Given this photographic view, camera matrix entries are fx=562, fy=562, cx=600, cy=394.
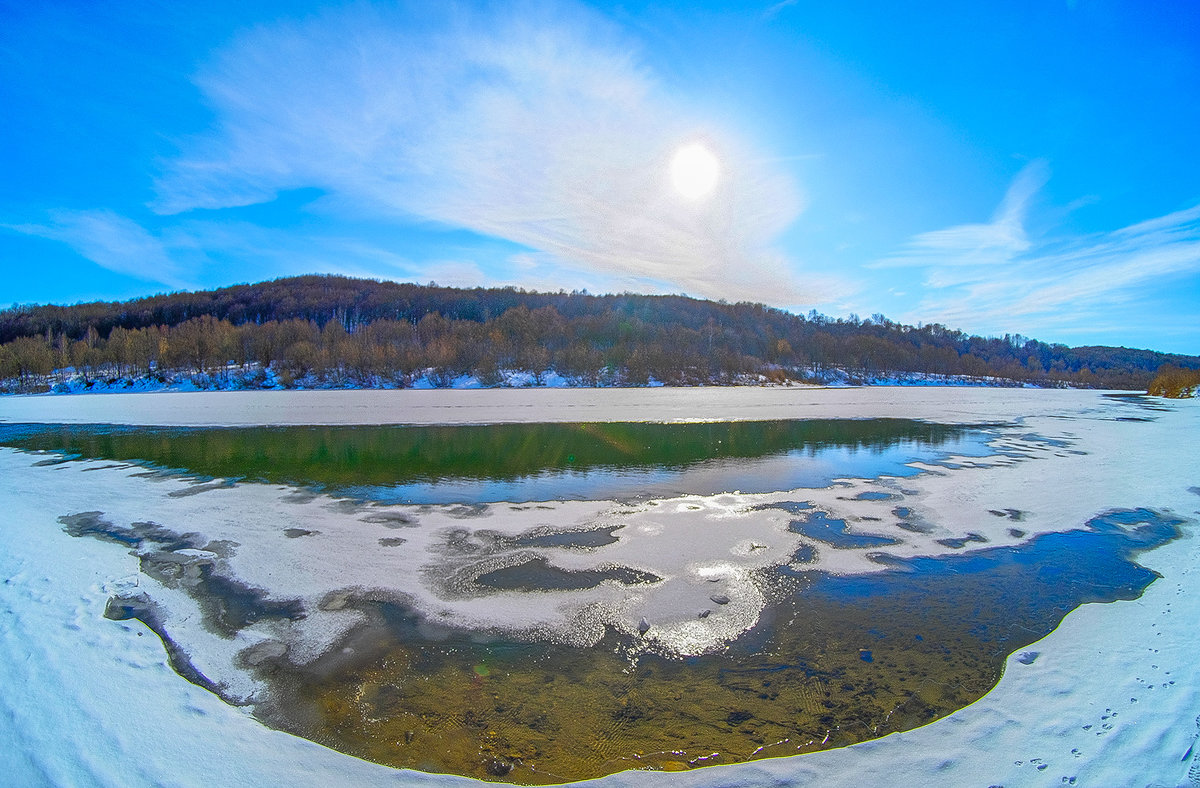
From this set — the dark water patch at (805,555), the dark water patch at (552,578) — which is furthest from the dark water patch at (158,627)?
the dark water patch at (805,555)

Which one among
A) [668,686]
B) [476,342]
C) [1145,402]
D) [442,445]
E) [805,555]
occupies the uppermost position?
[476,342]

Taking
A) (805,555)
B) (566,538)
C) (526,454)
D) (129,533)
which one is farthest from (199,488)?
(805,555)

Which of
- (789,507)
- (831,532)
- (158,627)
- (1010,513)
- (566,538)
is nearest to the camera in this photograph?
(158,627)

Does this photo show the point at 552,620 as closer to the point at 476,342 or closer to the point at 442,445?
the point at 442,445

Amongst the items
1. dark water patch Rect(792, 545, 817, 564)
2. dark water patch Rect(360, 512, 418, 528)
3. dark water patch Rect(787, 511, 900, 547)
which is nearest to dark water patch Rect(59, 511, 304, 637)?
dark water patch Rect(360, 512, 418, 528)

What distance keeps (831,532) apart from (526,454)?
8.65 metres

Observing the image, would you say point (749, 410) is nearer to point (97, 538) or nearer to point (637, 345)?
point (97, 538)

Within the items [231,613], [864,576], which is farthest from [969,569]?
[231,613]

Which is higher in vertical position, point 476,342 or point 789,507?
point 476,342

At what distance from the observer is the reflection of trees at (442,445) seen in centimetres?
1273

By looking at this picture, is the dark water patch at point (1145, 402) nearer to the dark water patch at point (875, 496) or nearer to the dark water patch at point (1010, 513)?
the dark water patch at point (1010, 513)

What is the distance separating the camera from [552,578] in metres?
6.05

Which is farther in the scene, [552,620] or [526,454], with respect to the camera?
[526,454]

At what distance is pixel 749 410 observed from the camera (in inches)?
A: 1172
